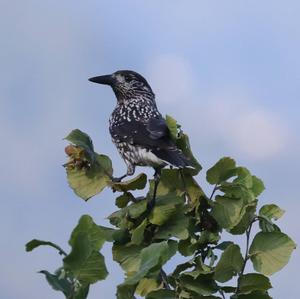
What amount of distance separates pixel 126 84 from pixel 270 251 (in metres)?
4.75

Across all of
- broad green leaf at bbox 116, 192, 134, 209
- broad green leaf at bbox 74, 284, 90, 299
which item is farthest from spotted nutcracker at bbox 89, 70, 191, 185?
broad green leaf at bbox 74, 284, 90, 299

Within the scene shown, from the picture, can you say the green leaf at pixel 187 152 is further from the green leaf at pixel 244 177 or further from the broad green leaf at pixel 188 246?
the broad green leaf at pixel 188 246

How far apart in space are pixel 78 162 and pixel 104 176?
17 centimetres

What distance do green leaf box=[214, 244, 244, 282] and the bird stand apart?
0.71m

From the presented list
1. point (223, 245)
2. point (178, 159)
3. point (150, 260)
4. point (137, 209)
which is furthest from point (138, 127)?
point (150, 260)

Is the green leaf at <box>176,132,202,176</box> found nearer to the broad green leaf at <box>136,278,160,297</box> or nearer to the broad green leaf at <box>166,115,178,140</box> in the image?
the broad green leaf at <box>166,115,178,140</box>

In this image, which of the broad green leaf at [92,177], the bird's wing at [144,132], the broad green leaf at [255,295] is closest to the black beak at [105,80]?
the bird's wing at [144,132]

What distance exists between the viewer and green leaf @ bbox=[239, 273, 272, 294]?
11.4 feet

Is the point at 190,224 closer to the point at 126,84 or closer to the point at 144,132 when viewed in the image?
the point at 144,132

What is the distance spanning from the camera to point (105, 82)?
8195mm

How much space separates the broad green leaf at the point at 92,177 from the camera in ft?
13.7

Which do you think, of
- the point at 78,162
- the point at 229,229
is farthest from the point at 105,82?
the point at 229,229

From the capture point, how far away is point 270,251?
368 cm

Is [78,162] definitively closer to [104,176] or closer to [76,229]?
[104,176]
